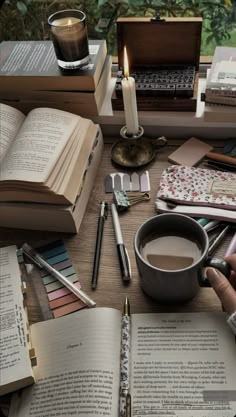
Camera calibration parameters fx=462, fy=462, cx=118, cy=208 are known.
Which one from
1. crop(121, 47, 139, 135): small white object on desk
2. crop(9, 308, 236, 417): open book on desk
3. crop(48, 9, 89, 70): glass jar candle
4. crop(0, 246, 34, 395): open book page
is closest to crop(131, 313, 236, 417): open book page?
crop(9, 308, 236, 417): open book on desk

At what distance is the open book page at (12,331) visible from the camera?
0.60m

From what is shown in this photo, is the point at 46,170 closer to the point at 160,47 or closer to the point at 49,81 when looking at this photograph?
the point at 49,81

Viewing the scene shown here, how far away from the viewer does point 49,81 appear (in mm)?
896

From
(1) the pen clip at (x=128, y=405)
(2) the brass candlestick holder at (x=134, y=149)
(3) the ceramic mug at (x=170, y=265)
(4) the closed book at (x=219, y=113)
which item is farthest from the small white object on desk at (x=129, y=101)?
(1) the pen clip at (x=128, y=405)

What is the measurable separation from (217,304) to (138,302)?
117mm

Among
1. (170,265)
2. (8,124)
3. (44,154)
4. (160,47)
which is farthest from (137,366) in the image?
(160,47)

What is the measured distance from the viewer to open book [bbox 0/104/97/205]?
2.45 ft

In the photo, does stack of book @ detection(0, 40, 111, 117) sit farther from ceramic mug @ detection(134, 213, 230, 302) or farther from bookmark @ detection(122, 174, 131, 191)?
ceramic mug @ detection(134, 213, 230, 302)

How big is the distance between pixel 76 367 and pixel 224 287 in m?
0.23

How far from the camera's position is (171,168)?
864mm

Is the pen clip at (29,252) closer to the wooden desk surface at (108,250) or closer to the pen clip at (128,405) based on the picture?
the wooden desk surface at (108,250)

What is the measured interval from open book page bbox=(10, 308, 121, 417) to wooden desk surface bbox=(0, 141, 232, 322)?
0.04 m

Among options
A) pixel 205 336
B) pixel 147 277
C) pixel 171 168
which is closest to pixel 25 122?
pixel 171 168

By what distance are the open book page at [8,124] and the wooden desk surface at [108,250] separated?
15cm
